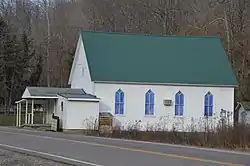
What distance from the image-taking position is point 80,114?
44.5m

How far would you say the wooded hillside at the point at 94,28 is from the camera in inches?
2670

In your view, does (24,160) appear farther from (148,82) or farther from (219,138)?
(148,82)

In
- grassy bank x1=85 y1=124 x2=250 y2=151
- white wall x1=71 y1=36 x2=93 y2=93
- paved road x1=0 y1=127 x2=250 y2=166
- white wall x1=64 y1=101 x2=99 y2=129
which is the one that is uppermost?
white wall x1=71 y1=36 x2=93 y2=93

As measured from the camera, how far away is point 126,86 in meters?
48.7

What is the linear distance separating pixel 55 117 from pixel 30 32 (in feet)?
192

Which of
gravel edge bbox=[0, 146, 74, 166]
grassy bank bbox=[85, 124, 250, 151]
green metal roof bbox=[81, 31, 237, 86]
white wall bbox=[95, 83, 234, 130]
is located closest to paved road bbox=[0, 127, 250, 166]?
gravel edge bbox=[0, 146, 74, 166]

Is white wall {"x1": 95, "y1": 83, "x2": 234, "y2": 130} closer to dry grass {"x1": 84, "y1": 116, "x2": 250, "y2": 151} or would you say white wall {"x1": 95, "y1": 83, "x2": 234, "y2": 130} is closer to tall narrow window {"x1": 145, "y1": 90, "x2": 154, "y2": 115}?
tall narrow window {"x1": 145, "y1": 90, "x2": 154, "y2": 115}

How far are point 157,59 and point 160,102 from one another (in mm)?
4495

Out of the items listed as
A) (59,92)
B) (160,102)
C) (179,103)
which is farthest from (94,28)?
(179,103)

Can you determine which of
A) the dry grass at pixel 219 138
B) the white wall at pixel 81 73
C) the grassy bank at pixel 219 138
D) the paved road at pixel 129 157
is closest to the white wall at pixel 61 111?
the white wall at pixel 81 73

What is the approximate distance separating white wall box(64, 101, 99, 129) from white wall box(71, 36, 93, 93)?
3633 mm

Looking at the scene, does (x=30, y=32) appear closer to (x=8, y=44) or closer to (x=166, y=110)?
(x=8, y=44)

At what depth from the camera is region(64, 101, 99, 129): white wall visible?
4434 cm

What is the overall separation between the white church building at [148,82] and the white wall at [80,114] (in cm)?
113
